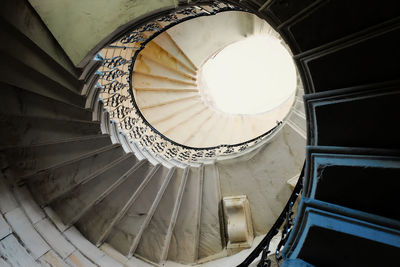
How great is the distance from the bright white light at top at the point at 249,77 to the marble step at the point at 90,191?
5266 mm

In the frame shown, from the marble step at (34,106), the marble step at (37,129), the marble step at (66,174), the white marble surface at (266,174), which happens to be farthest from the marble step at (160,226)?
the marble step at (34,106)

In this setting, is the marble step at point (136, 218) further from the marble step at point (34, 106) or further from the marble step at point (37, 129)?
the marble step at point (34, 106)

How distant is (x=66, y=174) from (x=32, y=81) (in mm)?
1766

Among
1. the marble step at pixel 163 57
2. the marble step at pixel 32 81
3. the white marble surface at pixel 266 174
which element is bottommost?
the white marble surface at pixel 266 174

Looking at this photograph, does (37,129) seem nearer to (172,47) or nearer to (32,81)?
(32,81)

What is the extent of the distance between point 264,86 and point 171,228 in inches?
305

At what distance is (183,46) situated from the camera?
6809 mm

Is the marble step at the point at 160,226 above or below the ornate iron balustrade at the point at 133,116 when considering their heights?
below

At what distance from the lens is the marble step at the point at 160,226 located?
466 cm

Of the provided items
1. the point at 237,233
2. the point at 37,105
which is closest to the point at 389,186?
the point at 237,233

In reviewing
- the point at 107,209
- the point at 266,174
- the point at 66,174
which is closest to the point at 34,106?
the point at 66,174

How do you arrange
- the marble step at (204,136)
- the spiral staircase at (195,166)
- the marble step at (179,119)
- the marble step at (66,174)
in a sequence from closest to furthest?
the spiral staircase at (195,166) < the marble step at (66,174) < the marble step at (179,119) < the marble step at (204,136)

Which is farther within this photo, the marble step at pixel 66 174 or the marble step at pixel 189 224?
the marble step at pixel 189 224

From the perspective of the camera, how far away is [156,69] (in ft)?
23.2
